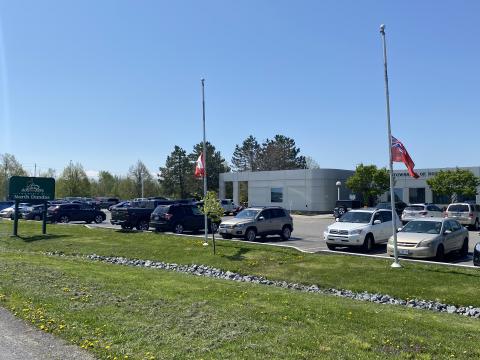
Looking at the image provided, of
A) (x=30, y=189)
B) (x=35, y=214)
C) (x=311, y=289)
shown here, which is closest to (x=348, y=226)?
(x=311, y=289)

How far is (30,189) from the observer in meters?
30.0

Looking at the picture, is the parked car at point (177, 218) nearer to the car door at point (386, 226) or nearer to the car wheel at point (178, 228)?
the car wheel at point (178, 228)

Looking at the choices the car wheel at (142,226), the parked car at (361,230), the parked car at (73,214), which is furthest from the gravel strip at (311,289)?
the parked car at (73,214)

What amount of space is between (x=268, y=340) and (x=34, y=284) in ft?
23.3

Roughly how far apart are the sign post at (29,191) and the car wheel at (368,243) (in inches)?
720

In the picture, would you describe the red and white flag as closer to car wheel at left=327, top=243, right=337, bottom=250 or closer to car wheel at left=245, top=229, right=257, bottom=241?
car wheel at left=327, top=243, right=337, bottom=250

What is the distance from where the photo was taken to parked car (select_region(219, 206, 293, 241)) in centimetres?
2498

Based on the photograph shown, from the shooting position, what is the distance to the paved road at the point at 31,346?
651cm

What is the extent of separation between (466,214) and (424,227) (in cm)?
1838

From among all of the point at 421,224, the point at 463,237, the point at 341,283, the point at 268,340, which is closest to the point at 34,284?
the point at 268,340

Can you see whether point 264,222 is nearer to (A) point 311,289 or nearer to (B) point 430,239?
(B) point 430,239

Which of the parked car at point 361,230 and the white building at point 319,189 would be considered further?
the white building at point 319,189

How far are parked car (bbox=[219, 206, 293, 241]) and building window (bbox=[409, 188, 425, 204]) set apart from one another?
38.6m

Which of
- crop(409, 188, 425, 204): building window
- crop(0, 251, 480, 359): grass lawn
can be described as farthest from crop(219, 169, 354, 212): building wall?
crop(0, 251, 480, 359): grass lawn
